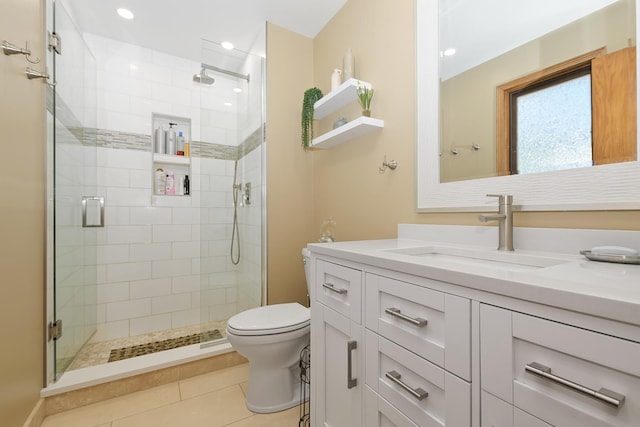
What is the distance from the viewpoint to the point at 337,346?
41.3 inches

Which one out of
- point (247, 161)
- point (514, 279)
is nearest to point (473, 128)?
point (514, 279)

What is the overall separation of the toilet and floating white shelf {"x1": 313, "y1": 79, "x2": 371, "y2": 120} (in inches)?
54.7

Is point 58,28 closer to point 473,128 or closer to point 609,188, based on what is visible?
point 473,128

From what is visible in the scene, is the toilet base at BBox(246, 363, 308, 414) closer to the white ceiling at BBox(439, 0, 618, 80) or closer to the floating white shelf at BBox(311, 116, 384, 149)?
the floating white shelf at BBox(311, 116, 384, 149)

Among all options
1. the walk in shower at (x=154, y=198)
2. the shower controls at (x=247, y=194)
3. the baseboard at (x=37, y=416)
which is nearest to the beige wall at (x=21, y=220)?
the baseboard at (x=37, y=416)

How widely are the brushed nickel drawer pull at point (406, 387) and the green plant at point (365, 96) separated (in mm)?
1420

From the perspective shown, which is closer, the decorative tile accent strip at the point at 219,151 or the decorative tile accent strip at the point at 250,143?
the decorative tile accent strip at the point at 250,143

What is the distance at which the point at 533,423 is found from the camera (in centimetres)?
50

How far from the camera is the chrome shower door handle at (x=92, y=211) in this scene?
2.26 meters

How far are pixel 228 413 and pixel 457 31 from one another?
2.22 meters

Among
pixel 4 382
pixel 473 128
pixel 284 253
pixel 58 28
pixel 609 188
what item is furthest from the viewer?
pixel 284 253

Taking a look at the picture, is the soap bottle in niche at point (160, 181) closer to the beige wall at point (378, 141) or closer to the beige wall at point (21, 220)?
the beige wall at point (21, 220)

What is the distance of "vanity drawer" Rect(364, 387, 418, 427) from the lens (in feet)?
2.55

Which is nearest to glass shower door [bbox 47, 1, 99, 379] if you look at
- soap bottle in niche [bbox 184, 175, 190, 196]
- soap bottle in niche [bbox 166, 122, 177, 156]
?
soap bottle in niche [bbox 166, 122, 177, 156]
